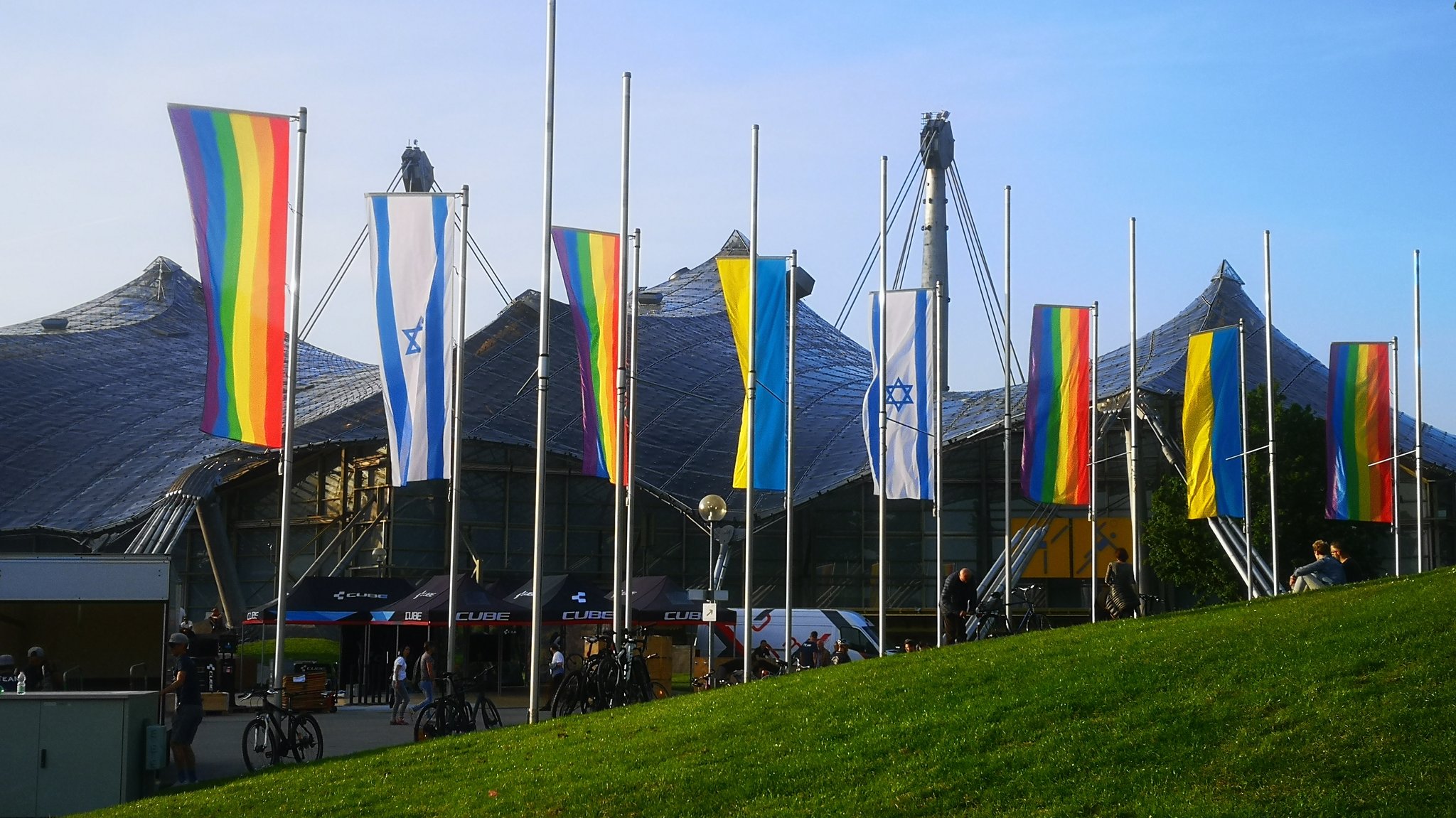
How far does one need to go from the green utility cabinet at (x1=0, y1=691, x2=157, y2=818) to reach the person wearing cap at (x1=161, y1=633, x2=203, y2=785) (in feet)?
2.79

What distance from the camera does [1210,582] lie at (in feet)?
147

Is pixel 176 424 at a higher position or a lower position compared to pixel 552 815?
higher

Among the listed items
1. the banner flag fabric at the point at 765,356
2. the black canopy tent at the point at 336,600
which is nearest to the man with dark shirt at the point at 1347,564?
the banner flag fabric at the point at 765,356

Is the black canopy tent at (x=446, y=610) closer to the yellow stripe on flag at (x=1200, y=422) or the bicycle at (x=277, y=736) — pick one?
the yellow stripe on flag at (x=1200, y=422)

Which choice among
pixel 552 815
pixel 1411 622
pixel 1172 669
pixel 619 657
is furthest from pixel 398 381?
pixel 1411 622

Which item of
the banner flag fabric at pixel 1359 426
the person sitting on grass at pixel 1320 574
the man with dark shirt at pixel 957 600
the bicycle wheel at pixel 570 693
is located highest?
the banner flag fabric at pixel 1359 426

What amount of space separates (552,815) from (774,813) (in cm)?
197

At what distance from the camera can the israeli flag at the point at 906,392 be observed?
96.7 feet

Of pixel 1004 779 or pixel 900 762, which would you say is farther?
pixel 900 762

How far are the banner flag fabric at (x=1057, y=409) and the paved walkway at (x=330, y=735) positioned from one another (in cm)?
1117

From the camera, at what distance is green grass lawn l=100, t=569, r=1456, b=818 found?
1150 centimetres

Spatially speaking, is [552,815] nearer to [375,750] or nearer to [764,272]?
[375,750]

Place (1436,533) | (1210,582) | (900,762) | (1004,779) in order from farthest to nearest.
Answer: (1436,533), (1210,582), (900,762), (1004,779)

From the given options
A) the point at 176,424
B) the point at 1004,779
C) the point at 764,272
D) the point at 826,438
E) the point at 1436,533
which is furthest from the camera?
the point at 176,424
